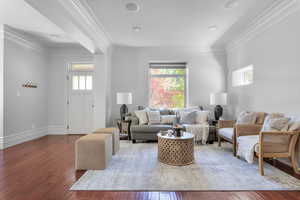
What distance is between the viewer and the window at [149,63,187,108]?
19.2ft

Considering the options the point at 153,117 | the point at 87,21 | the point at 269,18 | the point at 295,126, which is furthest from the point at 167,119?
the point at 269,18

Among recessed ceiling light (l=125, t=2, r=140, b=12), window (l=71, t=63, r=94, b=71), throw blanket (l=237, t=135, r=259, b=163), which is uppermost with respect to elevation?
recessed ceiling light (l=125, t=2, r=140, b=12)

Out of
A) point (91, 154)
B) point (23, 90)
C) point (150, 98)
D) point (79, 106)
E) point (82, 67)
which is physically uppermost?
point (82, 67)

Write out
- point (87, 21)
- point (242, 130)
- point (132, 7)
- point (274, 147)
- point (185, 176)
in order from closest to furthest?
point (185, 176), point (274, 147), point (132, 7), point (242, 130), point (87, 21)

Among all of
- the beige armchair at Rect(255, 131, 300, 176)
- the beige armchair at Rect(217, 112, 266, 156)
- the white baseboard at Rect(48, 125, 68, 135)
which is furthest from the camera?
the white baseboard at Rect(48, 125, 68, 135)

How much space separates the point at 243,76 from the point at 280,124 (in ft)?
7.77

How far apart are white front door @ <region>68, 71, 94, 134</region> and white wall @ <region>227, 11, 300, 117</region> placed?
4.62 meters

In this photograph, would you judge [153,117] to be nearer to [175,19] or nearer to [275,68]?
[175,19]

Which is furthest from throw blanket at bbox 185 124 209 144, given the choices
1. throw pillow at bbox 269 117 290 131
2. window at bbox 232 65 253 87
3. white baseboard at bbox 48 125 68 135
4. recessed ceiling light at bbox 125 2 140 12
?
white baseboard at bbox 48 125 68 135

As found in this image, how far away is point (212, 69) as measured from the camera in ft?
18.8

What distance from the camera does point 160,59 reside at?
5.75m

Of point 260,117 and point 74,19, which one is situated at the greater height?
point 74,19

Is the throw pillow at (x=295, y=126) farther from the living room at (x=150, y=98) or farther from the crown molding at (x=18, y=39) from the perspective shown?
the crown molding at (x=18, y=39)

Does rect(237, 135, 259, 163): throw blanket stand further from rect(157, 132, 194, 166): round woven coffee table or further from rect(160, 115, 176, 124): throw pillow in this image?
rect(160, 115, 176, 124): throw pillow
